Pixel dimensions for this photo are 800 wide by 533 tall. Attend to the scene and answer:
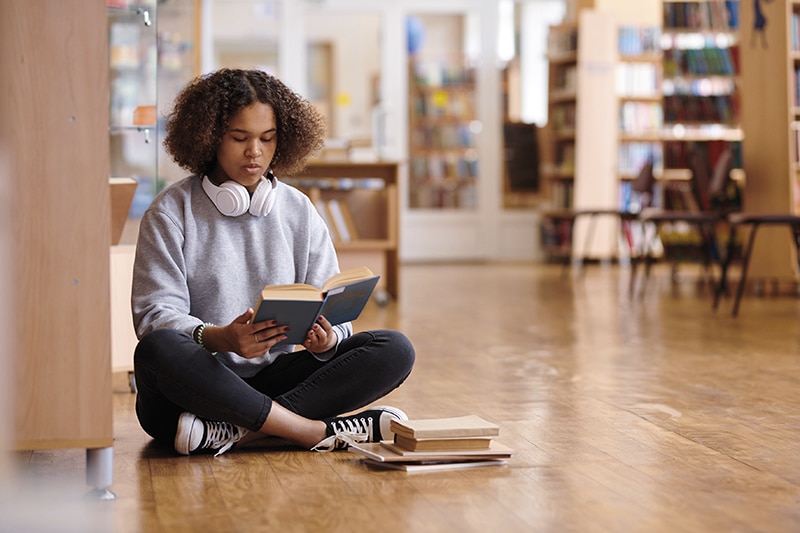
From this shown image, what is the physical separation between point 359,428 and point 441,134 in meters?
8.49

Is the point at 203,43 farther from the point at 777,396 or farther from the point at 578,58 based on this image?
the point at 777,396

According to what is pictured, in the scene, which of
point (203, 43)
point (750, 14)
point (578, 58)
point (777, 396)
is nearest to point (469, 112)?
point (578, 58)

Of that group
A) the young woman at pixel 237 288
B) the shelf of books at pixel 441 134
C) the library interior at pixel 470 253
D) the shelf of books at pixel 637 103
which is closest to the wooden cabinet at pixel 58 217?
the library interior at pixel 470 253

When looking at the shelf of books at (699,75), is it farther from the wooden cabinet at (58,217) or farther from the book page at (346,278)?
the wooden cabinet at (58,217)

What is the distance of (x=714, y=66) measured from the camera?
8453 millimetres

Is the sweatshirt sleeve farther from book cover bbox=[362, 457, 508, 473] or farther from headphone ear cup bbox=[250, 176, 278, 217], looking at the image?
book cover bbox=[362, 457, 508, 473]

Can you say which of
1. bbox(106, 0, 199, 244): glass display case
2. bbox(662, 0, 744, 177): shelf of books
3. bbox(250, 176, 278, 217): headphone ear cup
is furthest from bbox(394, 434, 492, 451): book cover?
bbox(662, 0, 744, 177): shelf of books

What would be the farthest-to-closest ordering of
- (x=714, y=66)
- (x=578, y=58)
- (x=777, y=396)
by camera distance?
(x=578, y=58) < (x=714, y=66) < (x=777, y=396)

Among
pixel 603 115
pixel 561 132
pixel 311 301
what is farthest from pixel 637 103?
pixel 311 301

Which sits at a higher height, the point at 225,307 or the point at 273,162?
the point at 273,162

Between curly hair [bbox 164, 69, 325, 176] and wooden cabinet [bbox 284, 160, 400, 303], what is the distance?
389cm

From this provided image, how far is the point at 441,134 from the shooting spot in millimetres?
10781

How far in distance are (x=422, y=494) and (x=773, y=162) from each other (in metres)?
5.24

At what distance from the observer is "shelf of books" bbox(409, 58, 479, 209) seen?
10.7 meters
